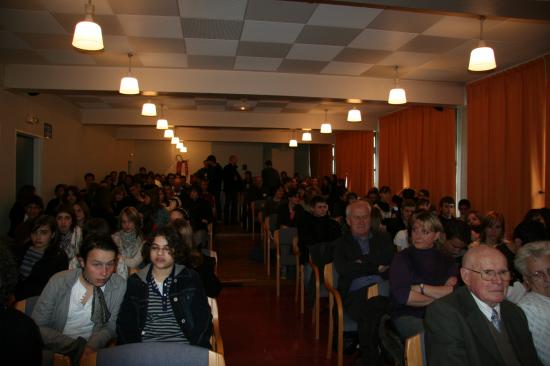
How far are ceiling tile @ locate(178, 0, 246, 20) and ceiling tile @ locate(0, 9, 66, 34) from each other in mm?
1364

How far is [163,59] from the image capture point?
594cm

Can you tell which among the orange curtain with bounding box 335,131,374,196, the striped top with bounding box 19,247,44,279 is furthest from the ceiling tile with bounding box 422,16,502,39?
the orange curtain with bounding box 335,131,374,196

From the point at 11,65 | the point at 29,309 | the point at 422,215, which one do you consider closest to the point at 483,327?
the point at 422,215

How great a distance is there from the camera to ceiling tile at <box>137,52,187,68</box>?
5.72 meters

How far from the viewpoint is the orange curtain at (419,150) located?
8109 millimetres

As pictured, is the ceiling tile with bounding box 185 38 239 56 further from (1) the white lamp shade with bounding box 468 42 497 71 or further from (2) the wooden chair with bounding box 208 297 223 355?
(2) the wooden chair with bounding box 208 297 223 355

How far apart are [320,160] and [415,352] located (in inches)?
612

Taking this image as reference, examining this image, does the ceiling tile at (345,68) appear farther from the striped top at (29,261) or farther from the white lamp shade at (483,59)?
the striped top at (29,261)

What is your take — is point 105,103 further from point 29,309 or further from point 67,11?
point 29,309

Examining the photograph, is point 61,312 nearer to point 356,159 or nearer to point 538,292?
point 538,292

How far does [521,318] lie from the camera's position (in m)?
2.11

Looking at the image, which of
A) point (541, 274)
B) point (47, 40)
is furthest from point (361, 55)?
point (541, 274)

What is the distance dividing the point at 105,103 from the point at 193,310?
8.26m

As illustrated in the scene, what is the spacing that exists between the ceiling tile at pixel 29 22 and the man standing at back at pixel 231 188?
21.8 ft
